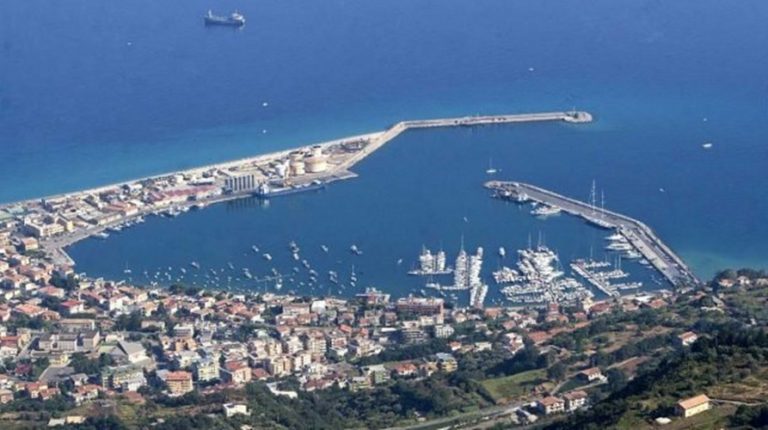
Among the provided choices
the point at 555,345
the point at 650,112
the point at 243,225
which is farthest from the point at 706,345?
the point at 650,112

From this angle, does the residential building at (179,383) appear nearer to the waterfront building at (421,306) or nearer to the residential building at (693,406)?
the waterfront building at (421,306)

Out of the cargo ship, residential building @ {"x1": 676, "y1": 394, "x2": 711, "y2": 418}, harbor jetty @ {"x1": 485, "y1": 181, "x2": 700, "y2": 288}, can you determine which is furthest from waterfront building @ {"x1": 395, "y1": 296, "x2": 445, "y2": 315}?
the cargo ship

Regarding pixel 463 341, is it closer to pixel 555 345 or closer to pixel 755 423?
pixel 555 345

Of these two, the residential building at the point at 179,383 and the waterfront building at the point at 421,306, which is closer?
the residential building at the point at 179,383

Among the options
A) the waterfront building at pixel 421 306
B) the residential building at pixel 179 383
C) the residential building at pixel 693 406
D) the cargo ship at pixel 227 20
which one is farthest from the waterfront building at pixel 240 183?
the residential building at pixel 693 406

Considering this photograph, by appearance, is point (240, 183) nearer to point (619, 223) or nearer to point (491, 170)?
point (491, 170)

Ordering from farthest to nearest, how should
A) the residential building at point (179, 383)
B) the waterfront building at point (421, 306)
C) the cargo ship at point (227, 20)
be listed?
1. the cargo ship at point (227, 20)
2. the waterfront building at point (421, 306)
3. the residential building at point (179, 383)

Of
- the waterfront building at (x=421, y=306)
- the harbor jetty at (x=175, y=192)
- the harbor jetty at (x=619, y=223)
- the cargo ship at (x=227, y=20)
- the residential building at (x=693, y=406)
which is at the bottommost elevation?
the residential building at (x=693, y=406)

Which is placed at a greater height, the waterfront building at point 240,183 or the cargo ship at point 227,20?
the cargo ship at point 227,20
